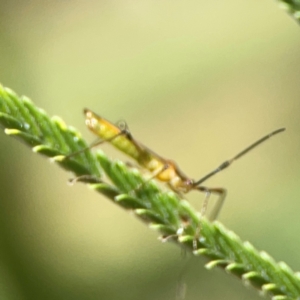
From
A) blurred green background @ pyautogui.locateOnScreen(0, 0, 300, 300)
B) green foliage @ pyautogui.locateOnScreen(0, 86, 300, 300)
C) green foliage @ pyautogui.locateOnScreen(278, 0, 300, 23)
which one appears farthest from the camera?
blurred green background @ pyautogui.locateOnScreen(0, 0, 300, 300)

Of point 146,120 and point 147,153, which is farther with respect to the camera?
point 146,120

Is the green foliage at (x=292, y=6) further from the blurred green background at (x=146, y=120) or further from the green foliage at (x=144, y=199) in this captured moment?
the blurred green background at (x=146, y=120)

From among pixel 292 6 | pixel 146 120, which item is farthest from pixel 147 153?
pixel 146 120

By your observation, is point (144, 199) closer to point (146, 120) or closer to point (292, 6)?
point (292, 6)

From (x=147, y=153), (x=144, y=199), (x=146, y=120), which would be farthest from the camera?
(x=146, y=120)

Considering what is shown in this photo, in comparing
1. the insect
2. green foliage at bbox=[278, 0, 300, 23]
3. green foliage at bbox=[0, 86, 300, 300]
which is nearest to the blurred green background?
the insect

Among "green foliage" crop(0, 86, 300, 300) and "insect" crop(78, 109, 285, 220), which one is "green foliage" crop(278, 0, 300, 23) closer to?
"green foliage" crop(0, 86, 300, 300)

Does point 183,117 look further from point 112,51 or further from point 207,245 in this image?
point 207,245

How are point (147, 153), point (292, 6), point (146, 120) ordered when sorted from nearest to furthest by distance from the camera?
point (292, 6)
point (147, 153)
point (146, 120)
